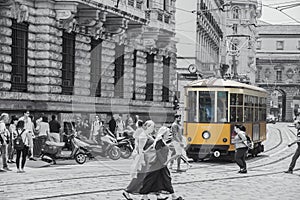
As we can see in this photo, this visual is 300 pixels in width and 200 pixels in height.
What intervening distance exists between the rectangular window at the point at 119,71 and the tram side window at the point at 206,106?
10.2m

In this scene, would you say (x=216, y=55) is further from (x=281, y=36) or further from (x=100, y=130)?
(x=281, y=36)

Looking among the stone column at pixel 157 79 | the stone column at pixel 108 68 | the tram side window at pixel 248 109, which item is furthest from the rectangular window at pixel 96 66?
the tram side window at pixel 248 109

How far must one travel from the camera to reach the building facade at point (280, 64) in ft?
384

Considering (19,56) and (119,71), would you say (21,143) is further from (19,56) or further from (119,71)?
(119,71)

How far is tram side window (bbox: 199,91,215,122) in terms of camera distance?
75.6 feet

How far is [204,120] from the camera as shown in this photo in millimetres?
22953

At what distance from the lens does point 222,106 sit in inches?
908

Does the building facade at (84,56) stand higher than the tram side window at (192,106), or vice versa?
the building facade at (84,56)

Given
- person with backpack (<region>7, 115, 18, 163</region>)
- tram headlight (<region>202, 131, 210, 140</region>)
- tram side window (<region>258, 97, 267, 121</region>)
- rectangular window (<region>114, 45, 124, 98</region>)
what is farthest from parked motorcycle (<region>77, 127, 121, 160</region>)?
rectangular window (<region>114, 45, 124, 98</region>)

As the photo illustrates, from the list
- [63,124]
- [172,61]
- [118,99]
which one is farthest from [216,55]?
[63,124]

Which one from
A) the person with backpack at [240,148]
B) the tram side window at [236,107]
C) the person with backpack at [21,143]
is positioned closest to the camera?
the person with backpack at [21,143]

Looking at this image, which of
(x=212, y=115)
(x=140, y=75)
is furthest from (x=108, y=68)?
(x=212, y=115)

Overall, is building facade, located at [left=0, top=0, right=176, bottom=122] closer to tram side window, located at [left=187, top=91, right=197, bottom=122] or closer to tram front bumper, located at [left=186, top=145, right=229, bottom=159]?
tram side window, located at [left=187, top=91, right=197, bottom=122]

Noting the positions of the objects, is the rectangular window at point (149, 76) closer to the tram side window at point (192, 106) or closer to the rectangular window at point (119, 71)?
the rectangular window at point (119, 71)
